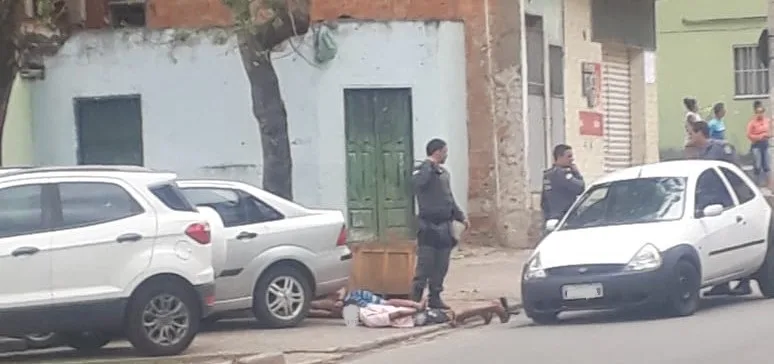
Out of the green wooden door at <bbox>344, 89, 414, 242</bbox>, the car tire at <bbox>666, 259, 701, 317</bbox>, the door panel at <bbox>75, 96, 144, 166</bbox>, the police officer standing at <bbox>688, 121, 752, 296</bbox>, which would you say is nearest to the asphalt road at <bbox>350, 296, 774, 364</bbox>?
the car tire at <bbox>666, 259, 701, 317</bbox>

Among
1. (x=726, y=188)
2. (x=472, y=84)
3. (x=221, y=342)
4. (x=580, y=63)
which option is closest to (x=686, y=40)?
(x=580, y=63)

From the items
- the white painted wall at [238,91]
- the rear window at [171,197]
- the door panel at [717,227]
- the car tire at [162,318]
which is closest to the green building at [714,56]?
the white painted wall at [238,91]

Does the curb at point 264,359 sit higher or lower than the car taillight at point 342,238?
lower

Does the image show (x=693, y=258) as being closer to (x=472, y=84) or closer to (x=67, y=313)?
(x=67, y=313)

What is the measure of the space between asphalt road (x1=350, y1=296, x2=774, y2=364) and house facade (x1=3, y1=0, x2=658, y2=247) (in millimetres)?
7463

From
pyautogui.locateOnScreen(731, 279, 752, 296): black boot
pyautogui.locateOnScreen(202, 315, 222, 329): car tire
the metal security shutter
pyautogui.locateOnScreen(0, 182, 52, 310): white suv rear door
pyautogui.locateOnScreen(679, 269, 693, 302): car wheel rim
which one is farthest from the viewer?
the metal security shutter

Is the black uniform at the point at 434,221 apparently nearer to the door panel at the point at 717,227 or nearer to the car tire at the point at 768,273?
the door panel at the point at 717,227

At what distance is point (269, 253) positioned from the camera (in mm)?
16219

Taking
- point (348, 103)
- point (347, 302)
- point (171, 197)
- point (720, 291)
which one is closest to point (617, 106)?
point (348, 103)

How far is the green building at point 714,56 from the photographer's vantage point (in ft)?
133

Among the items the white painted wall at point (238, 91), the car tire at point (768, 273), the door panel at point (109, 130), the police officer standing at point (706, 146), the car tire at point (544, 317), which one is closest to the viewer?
the car tire at point (544, 317)

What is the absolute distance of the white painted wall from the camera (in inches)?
946

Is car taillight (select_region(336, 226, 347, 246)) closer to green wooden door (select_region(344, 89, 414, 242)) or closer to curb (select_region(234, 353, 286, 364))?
curb (select_region(234, 353, 286, 364))

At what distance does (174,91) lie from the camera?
81.1 ft
